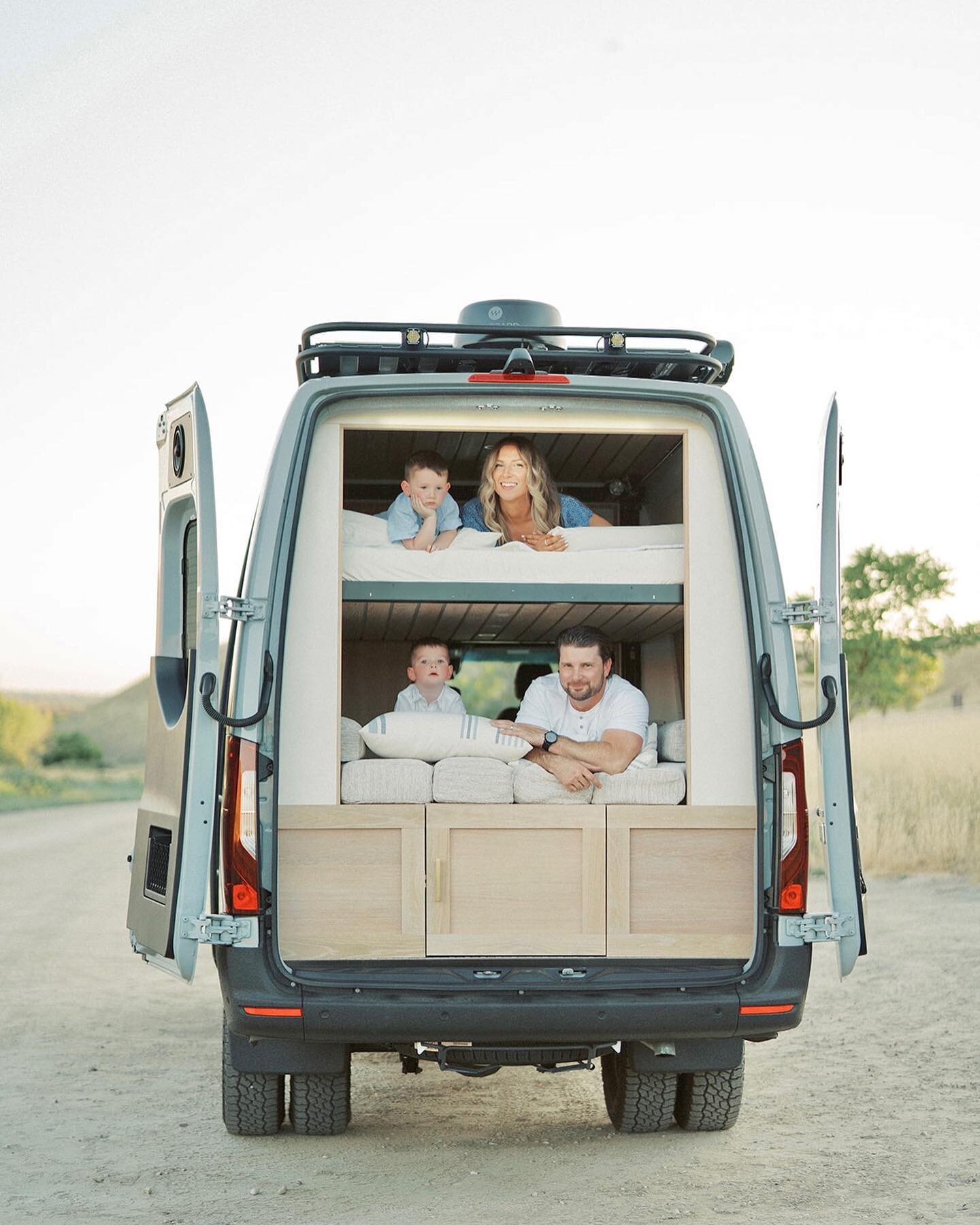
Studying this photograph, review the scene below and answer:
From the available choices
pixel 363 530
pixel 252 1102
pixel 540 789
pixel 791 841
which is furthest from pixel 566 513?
pixel 252 1102

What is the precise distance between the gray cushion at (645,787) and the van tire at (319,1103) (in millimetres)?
1492

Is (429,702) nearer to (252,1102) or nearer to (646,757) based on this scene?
(646,757)

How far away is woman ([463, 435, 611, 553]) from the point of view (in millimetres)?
5652

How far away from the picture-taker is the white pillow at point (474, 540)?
5.41 metres

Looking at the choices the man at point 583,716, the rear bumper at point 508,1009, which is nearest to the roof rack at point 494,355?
the man at point 583,716

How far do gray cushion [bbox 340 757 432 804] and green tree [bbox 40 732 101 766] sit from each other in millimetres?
76628

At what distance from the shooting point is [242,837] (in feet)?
14.3

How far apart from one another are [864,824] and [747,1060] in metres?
10.3

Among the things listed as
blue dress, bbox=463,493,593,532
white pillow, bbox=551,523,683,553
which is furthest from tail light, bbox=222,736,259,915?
blue dress, bbox=463,493,593,532

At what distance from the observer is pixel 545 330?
4.77m

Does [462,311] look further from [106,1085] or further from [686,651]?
[106,1085]

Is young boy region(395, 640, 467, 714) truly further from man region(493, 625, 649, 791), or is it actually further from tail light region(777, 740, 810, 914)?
tail light region(777, 740, 810, 914)

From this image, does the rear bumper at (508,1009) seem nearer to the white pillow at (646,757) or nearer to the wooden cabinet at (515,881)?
the wooden cabinet at (515,881)

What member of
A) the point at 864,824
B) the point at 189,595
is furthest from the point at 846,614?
the point at 189,595
